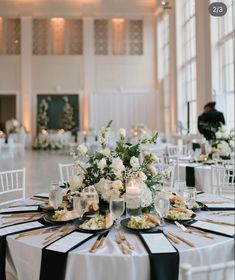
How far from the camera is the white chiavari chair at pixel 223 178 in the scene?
3760mm

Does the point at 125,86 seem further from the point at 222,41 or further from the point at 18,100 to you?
the point at 222,41

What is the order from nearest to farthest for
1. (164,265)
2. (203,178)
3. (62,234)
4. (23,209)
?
(164,265), (62,234), (23,209), (203,178)

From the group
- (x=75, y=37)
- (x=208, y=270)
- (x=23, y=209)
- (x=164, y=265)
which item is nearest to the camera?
(x=208, y=270)

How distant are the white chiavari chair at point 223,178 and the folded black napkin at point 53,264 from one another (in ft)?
8.47

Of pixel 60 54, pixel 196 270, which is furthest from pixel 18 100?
pixel 196 270

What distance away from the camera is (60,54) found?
16.3 m

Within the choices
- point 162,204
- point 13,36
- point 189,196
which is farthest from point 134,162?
point 13,36

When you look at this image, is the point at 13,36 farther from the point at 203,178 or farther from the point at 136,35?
the point at 203,178

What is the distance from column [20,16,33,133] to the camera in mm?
16016

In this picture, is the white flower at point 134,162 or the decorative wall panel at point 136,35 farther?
the decorative wall panel at point 136,35

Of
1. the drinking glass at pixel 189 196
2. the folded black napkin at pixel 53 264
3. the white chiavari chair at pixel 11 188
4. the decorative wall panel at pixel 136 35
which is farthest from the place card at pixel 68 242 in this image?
the decorative wall panel at pixel 136 35

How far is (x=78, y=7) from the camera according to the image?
16.0 metres

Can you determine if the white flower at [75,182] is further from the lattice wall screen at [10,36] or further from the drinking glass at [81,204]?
the lattice wall screen at [10,36]

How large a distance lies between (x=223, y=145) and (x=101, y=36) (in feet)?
42.7
